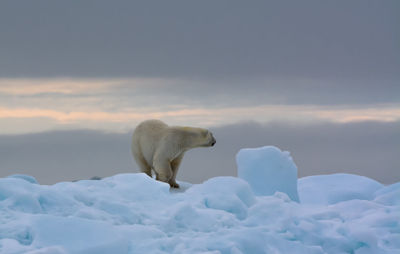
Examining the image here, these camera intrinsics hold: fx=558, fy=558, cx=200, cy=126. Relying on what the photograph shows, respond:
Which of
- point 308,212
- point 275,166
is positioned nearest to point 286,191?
point 275,166

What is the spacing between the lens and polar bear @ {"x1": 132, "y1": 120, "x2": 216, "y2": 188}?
11.8 m

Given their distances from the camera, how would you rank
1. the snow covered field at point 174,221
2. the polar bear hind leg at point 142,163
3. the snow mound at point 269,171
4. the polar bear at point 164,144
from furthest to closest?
the polar bear hind leg at point 142,163
the polar bear at point 164,144
the snow mound at point 269,171
the snow covered field at point 174,221

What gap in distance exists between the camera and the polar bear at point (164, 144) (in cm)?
1176

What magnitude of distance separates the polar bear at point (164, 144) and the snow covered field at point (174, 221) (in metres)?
1.95

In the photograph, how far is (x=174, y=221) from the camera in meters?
8.12

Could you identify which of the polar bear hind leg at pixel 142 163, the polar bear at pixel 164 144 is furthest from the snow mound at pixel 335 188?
the polar bear hind leg at pixel 142 163

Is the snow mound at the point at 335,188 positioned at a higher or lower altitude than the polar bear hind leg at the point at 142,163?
lower

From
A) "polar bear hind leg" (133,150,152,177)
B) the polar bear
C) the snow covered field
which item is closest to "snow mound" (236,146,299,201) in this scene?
the snow covered field

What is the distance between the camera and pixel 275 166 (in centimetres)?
1156

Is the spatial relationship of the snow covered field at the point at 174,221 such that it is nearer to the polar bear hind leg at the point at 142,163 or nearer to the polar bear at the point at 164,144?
the polar bear at the point at 164,144

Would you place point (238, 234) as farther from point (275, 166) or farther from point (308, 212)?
point (275, 166)

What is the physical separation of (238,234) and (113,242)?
192 centimetres

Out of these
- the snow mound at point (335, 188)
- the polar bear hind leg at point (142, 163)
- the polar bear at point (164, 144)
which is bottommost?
the snow mound at point (335, 188)

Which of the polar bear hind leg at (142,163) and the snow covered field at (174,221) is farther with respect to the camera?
the polar bear hind leg at (142,163)
